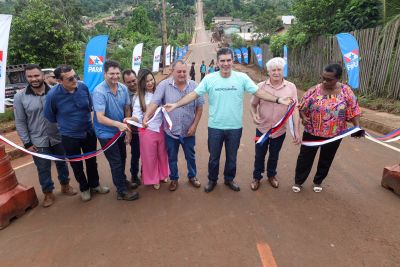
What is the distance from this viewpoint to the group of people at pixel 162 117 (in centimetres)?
352

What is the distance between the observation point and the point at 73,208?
381cm

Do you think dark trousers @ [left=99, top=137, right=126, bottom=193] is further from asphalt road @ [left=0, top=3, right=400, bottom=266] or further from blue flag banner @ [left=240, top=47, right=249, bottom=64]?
blue flag banner @ [left=240, top=47, right=249, bottom=64]

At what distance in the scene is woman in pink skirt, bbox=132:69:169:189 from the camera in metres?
3.93

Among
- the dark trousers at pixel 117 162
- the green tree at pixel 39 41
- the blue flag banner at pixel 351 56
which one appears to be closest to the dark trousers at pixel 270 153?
the dark trousers at pixel 117 162

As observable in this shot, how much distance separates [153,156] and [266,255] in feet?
6.62

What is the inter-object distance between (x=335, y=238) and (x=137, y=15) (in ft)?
153

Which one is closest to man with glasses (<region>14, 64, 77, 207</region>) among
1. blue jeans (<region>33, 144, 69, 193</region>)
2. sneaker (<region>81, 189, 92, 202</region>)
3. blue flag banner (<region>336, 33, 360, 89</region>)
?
blue jeans (<region>33, 144, 69, 193</region>)

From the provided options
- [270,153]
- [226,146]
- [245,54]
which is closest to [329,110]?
[270,153]

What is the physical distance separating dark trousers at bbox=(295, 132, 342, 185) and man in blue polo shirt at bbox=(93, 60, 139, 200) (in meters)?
2.26

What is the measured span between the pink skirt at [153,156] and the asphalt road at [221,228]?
0.20m

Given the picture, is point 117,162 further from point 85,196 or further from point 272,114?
point 272,114

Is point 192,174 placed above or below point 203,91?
below

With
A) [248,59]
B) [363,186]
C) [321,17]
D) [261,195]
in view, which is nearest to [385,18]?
[321,17]

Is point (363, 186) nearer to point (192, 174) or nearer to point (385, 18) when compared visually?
point (192, 174)
